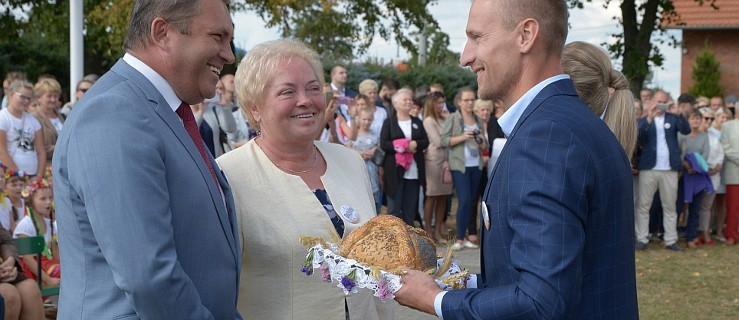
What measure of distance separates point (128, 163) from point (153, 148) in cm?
10

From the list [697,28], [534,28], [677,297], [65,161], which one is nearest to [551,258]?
[534,28]

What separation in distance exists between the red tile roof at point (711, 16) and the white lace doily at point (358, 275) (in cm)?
3422

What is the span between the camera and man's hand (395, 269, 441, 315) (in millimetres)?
2539

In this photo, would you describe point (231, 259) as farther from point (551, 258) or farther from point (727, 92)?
point (727, 92)

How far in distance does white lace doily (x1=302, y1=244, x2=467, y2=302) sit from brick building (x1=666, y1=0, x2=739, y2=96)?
34.0 m

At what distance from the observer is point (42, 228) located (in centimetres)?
760

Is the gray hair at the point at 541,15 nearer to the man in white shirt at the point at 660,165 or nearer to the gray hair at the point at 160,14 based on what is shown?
the gray hair at the point at 160,14

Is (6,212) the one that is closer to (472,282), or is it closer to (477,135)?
(472,282)

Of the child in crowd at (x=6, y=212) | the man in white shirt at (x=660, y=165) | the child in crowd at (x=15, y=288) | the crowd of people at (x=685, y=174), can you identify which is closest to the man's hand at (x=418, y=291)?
the child in crowd at (x=15, y=288)

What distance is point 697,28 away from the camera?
34844 mm

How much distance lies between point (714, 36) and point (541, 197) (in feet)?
122

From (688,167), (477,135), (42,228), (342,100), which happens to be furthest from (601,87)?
(688,167)

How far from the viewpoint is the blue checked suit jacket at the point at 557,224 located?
7.30ft

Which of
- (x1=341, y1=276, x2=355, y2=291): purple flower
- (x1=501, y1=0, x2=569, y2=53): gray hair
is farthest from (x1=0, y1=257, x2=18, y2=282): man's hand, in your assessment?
(x1=501, y1=0, x2=569, y2=53): gray hair
